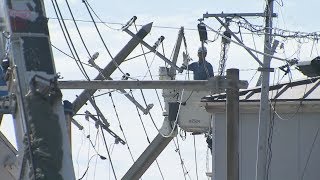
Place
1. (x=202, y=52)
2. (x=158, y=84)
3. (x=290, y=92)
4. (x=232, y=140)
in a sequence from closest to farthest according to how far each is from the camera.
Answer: (x=158, y=84), (x=232, y=140), (x=290, y=92), (x=202, y=52)

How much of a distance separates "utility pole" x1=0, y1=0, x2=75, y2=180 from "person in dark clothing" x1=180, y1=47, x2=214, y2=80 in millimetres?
14660

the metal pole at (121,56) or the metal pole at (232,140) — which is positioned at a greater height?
the metal pole at (121,56)

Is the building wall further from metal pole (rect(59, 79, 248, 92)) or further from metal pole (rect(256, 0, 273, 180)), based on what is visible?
metal pole (rect(59, 79, 248, 92))

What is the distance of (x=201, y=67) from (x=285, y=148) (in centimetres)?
492

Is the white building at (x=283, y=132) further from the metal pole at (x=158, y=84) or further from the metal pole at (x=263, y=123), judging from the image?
the metal pole at (x=158, y=84)

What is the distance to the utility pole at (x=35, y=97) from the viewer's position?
9.44 meters

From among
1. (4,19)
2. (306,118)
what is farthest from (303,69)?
(4,19)

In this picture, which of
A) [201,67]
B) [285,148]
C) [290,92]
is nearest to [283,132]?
[285,148]

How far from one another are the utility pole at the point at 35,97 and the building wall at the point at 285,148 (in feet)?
37.8

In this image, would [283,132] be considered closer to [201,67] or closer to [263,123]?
[263,123]

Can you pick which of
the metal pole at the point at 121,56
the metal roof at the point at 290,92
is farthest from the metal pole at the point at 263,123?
the metal pole at the point at 121,56

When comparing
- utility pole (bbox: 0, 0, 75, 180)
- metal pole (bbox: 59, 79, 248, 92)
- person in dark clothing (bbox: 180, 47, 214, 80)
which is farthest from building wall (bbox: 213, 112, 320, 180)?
utility pole (bbox: 0, 0, 75, 180)

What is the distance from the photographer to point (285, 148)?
21047 millimetres

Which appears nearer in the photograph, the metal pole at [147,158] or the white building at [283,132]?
the white building at [283,132]
